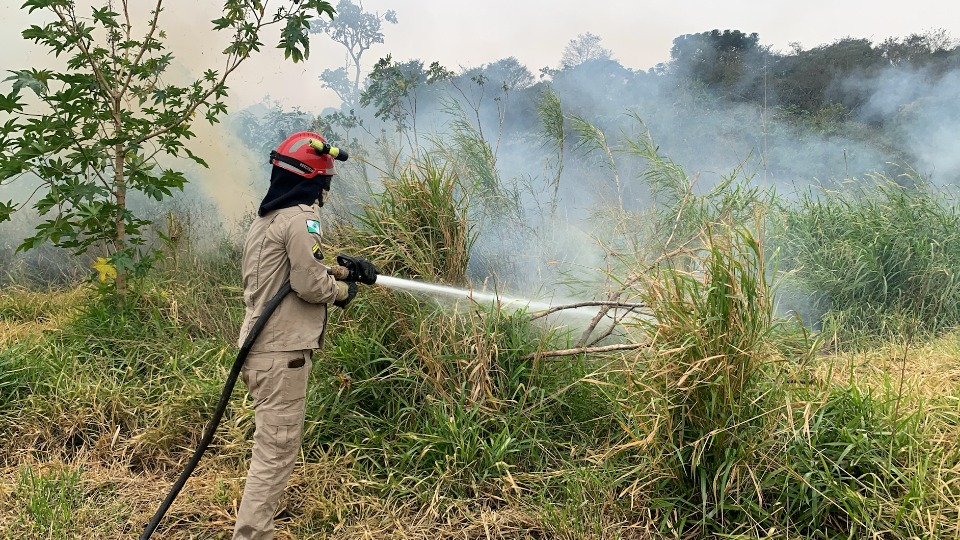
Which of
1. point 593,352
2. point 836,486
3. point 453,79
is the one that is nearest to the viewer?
point 836,486

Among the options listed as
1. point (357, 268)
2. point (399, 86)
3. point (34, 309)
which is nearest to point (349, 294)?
point (357, 268)

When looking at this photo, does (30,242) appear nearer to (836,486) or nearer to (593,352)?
(593,352)

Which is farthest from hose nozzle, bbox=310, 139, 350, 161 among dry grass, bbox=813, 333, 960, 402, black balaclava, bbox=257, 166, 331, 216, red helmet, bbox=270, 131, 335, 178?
dry grass, bbox=813, 333, 960, 402

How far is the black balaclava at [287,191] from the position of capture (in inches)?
115

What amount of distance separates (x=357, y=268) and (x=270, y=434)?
83cm

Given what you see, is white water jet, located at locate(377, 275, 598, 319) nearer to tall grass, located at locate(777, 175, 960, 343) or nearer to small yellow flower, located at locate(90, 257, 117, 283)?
small yellow flower, located at locate(90, 257, 117, 283)

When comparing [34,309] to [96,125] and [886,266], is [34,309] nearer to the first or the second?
[96,125]

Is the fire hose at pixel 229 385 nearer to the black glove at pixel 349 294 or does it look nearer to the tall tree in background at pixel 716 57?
the black glove at pixel 349 294

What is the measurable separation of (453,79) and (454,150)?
3.36 metres

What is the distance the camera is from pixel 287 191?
2947mm

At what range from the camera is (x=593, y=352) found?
3.59m

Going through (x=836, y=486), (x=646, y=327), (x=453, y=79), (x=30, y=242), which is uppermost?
(x=453, y=79)

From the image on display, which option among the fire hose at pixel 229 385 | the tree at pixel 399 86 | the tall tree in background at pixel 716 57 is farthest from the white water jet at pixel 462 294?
the tall tree in background at pixel 716 57

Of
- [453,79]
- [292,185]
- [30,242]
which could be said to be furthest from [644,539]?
[453,79]
